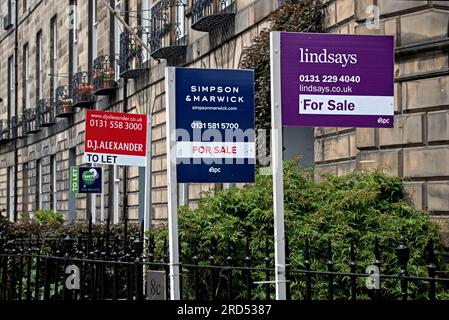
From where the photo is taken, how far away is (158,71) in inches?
922

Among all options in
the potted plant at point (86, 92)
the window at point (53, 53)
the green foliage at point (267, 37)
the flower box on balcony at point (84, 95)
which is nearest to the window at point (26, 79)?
the window at point (53, 53)

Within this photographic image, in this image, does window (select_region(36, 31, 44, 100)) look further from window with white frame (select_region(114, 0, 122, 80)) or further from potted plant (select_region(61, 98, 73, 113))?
window with white frame (select_region(114, 0, 122, 80))

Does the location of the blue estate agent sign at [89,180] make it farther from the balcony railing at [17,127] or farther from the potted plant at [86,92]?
the balcony railing at [17,127]

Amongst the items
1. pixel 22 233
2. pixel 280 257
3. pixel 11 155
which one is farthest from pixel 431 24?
pixel 11 155

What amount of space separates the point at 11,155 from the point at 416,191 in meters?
35.0

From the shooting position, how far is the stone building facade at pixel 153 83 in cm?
1083

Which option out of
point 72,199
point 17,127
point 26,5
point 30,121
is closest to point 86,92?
point 72,199

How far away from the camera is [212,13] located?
61.5 ft

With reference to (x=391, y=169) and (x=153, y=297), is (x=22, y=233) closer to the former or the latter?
(x=391, y=169)

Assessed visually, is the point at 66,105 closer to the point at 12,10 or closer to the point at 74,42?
the point at 74,42

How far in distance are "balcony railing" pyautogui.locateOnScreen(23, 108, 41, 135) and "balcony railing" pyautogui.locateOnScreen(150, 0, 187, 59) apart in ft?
53.2

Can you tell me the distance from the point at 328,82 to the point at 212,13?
40.9 feet

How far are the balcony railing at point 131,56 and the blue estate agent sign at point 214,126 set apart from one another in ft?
56.8

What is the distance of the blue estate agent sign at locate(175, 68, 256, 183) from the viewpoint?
7.32m
